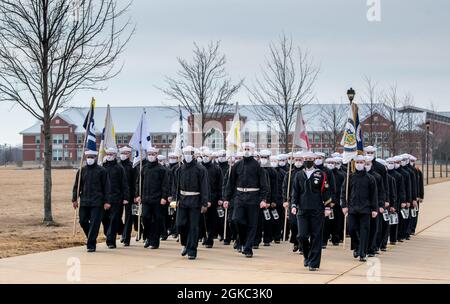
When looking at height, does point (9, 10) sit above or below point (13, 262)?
above

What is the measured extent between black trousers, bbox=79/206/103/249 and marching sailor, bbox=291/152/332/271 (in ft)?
14.3

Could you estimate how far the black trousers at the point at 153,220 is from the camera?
54.6ft

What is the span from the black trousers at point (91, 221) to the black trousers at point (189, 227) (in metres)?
1.73

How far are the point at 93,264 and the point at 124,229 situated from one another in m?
3.82

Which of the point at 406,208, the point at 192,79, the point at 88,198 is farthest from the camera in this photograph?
the point at 192,79

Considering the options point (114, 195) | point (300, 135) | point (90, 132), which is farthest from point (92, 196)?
point (300, 135)

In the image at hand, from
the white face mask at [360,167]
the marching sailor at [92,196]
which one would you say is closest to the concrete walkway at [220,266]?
the marching sailor at [92,196]

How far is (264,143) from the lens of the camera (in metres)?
80.8

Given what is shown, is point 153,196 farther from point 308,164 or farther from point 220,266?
point 308,164

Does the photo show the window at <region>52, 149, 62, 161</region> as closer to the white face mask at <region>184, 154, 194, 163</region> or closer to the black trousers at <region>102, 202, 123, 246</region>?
the black trousers at <region>102, 202, 123, 246</region>

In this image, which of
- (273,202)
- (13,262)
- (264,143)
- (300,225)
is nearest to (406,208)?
(273,202)

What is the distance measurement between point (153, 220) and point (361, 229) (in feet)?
15.1

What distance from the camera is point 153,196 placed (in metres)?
16.7
